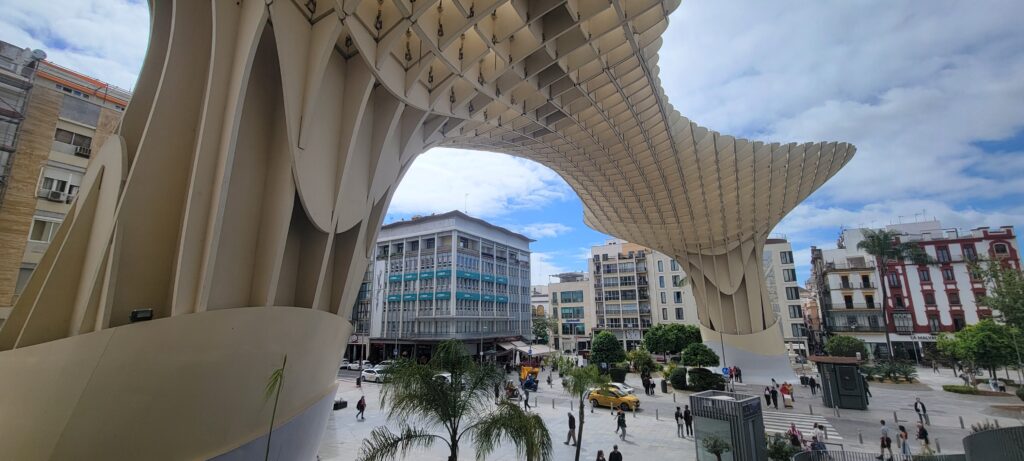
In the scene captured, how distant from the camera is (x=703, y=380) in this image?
106ft

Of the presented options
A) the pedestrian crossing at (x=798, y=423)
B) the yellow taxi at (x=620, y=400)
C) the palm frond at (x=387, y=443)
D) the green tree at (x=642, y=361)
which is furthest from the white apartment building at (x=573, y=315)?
the palm frond at (x=387, y=443)

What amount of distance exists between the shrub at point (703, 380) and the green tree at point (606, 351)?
9.83 meters

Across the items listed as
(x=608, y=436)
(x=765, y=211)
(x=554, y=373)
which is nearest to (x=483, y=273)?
(x=554, y=373)

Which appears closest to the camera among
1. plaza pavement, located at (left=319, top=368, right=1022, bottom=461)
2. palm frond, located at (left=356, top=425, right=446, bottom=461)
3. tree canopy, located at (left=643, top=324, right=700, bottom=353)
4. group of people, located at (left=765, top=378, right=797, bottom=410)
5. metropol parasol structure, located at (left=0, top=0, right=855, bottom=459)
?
→ metropol parasol structure, located at (left=0, top=0, right=855, bottom=459)

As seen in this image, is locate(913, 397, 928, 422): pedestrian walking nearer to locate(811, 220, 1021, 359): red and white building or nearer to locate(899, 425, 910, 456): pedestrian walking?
locate(899, 425, 910, 456): pedestrian walking

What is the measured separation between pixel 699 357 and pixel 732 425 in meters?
24.3

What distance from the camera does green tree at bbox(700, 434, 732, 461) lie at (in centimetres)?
1394

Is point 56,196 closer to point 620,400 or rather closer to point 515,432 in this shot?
point 515,432

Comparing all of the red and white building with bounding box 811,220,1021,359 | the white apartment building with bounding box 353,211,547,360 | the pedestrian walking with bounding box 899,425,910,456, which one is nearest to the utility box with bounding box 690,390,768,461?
the pedestrian walking with bounding box 899,425,910,456

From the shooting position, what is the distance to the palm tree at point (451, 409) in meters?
9.72

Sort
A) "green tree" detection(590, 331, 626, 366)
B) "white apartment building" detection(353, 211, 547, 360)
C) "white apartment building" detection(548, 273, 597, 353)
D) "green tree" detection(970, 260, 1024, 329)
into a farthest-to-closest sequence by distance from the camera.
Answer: "white apartment building" detection(548, 273, 597, 353), "white apartment building" detection(353, 211, 547, 360), "green tree" detection(590, 331, 626, 366), "green tree" detection(970, 260, 1024, 329)

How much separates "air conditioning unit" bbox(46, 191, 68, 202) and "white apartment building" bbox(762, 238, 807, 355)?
70056 mm

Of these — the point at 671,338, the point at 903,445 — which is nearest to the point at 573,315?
the point at 671,338

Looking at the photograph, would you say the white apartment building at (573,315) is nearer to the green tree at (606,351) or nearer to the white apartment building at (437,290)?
the white apartment building at (437,290)
